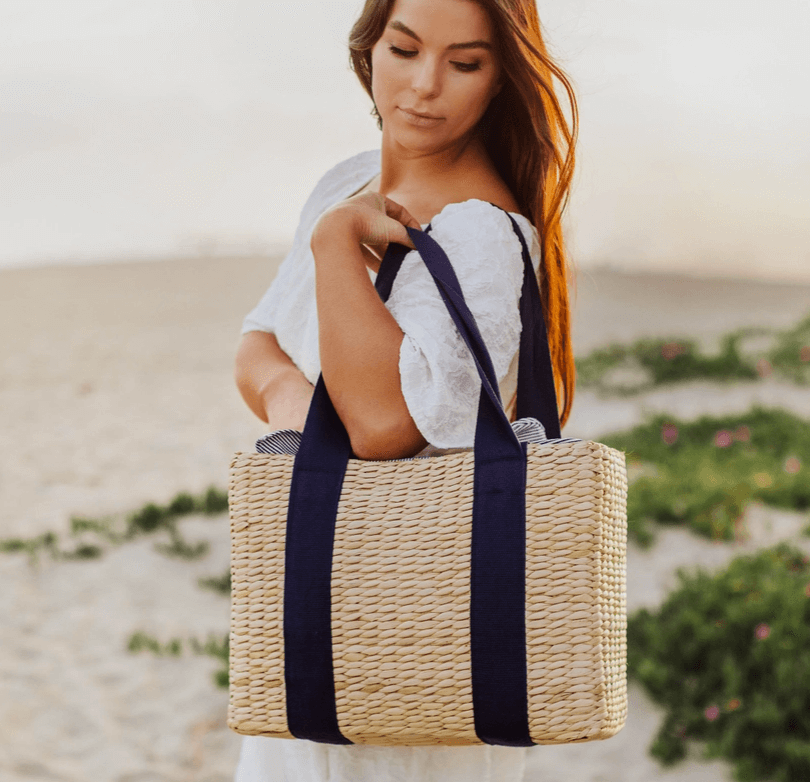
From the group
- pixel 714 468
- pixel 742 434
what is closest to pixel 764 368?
pixel 742 434

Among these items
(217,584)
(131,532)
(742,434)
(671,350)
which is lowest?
(217,584)

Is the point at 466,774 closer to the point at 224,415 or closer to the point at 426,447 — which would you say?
the point at 426,447

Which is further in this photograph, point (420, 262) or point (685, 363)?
point (685, 363)

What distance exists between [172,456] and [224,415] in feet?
6.74

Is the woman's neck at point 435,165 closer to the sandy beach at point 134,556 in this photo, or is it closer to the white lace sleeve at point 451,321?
the white lace sleeve at point 451,321

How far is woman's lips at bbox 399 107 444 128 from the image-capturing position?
1.49 m

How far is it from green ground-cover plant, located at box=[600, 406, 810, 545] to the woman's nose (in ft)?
15.2

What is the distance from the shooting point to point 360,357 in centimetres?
128

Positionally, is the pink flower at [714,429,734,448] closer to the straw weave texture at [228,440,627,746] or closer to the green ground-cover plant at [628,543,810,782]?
the green ground-cover plant at [628,543,810,782]

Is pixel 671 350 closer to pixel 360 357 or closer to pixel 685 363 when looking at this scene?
pixel 685 363

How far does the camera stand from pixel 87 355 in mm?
17422

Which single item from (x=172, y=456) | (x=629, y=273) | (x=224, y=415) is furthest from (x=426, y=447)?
(x=629, y=273)

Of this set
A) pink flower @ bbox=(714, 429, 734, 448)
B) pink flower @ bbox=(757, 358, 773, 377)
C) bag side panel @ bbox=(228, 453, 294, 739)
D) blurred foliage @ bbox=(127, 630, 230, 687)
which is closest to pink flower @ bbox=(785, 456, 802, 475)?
pink flower @ bbox=(714, 429, 734, 448)

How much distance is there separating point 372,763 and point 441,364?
68cm
